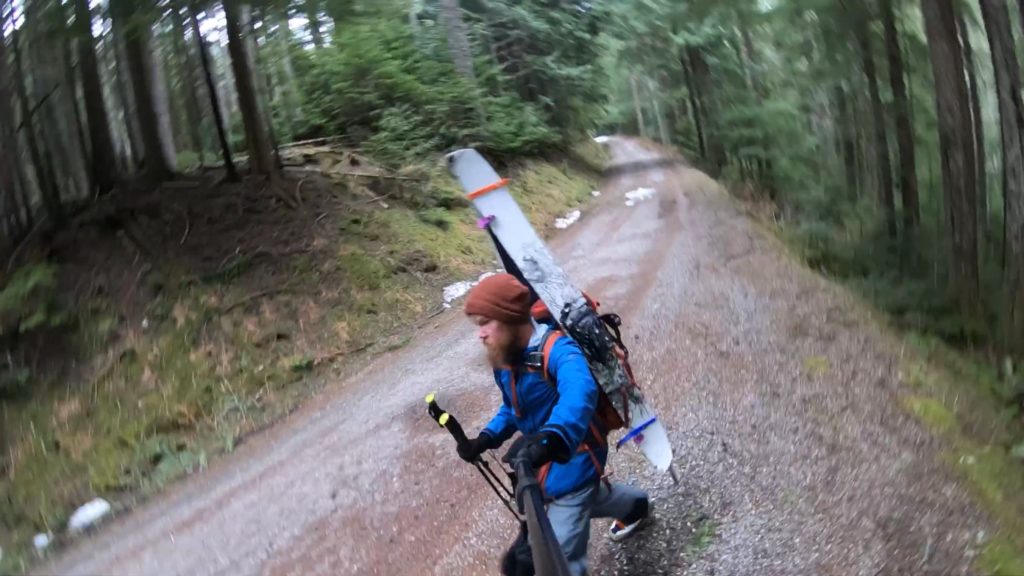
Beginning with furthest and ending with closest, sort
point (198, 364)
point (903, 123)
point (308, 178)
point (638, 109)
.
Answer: point (638, 109) < point (903, 123) < point (308, 178) < point (198, 364)

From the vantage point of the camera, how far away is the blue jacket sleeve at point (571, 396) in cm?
314

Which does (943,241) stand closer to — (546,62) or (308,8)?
(308,8)

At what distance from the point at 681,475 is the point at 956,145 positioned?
776 cm

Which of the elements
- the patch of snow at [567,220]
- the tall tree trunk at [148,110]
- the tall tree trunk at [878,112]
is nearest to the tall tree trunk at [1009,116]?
the tall tree trunk at [878,112]

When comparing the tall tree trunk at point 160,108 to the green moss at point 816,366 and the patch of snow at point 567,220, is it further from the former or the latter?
the green moss at point 816,366

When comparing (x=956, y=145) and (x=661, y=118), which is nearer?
(x=956, y=145)

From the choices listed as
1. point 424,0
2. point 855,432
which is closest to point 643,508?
point 855,432

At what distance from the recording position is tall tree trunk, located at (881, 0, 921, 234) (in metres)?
12.7

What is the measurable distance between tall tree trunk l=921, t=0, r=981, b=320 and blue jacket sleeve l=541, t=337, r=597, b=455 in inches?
355

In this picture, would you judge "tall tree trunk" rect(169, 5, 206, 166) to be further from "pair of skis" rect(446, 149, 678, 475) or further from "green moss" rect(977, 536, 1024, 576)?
"green moss" rect(977, 536, 1024, 576)

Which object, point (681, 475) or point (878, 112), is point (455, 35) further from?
point (681, 475)

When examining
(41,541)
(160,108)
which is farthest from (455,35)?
(41,541)

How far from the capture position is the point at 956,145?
10539mm

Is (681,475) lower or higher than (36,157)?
lower
